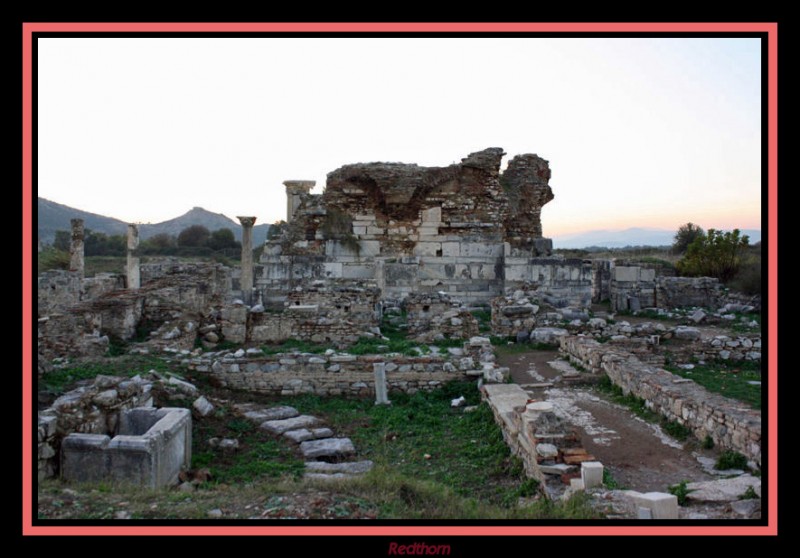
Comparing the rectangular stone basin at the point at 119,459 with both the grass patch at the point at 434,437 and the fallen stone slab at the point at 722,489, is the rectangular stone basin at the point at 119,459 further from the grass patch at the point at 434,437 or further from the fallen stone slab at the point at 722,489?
the fallen stone slab at the point at 722,489

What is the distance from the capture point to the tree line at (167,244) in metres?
48.7

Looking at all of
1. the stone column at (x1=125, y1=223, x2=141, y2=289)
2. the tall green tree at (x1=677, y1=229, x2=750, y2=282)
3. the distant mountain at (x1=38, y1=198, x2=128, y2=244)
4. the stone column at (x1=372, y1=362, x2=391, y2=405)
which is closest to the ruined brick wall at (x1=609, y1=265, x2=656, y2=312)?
the tall green tree at (x1=677, y1=229, x2=750, y2=282)

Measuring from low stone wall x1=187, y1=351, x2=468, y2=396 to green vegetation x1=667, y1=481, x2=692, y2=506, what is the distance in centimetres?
449

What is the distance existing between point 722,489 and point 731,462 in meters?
0.97

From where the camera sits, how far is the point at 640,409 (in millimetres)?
7504

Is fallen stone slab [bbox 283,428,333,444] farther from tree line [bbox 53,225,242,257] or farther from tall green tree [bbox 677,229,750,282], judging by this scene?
tree line [bbox 53,225,242,257]

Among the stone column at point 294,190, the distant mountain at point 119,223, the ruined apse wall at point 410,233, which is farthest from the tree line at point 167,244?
the ruined apse wall at point 410,233

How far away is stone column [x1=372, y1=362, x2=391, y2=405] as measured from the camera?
8758 mm

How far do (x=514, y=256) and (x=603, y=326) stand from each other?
5741mm

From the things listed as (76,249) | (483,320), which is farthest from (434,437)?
(76,249)

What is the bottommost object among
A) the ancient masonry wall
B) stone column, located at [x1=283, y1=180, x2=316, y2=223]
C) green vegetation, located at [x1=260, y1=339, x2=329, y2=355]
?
green vegetation, located at [x1=260, y1=339, x2=329, y2=355]
